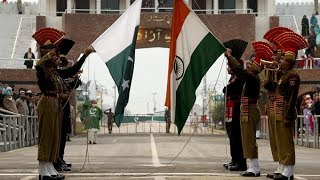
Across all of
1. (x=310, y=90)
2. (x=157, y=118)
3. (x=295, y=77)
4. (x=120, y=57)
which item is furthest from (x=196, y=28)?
(x=157, y=118)

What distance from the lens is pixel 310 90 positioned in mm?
43719

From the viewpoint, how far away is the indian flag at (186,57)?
12750 millimetres

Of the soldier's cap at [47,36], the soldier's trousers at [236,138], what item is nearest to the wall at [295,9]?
the soldier's trousers at [236,138]

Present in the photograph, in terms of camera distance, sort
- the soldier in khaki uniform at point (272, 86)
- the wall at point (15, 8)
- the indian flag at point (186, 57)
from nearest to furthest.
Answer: the soldier in khaki uniform at point (272, 86), the indian flag at point (186, 57), the wall at point (15, 8)

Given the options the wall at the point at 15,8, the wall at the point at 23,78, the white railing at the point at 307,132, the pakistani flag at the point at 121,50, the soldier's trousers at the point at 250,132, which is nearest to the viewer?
the pakistani flag at the point at 121,50

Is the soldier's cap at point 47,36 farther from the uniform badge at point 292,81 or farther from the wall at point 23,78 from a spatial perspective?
the wall at point 23,78

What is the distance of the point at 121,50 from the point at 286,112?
295 centimetres

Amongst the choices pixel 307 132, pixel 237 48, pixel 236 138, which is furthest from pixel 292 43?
pixel 307 132

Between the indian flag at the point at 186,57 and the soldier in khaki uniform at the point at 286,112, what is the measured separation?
167cm

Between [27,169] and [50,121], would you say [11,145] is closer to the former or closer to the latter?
[27,169]

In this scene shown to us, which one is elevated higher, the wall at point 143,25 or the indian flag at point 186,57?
the wall at point 143,25

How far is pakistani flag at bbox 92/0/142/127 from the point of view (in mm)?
12211

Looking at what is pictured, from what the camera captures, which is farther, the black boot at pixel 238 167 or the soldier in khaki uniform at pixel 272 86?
the black boot at pixel 238 167

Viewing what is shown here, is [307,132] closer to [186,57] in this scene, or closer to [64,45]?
[186,57]
